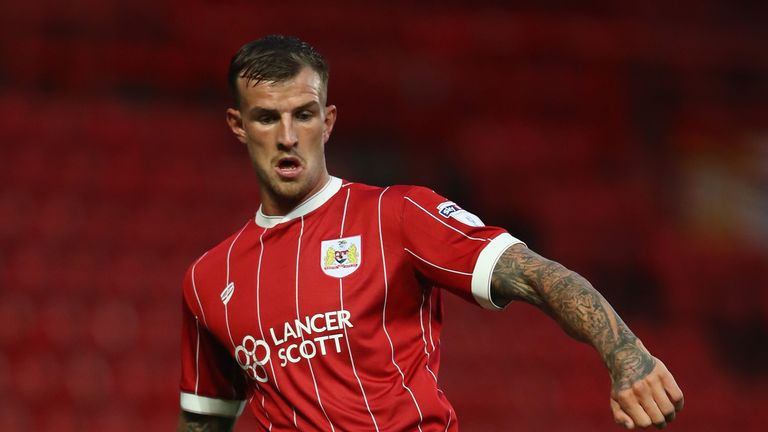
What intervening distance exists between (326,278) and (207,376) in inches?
21.8

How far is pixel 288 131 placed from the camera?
2719mm

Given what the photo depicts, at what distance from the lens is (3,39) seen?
375 inches

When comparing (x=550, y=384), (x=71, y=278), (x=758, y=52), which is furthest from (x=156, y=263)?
(x=758, y=52)

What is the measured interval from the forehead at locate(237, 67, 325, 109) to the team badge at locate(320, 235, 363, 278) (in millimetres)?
360

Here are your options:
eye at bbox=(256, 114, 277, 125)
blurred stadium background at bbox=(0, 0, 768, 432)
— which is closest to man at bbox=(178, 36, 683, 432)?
eye at bbox=(256, 114, 277, 125)

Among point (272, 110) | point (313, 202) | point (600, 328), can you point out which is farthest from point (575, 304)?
point (272, 110)

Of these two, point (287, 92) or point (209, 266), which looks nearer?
point (287, 92)

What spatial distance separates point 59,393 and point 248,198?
229 centimetres

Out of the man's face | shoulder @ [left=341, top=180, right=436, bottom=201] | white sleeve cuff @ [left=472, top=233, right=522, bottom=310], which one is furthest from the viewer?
the man's face

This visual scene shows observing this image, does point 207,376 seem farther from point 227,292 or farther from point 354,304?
point 354,304

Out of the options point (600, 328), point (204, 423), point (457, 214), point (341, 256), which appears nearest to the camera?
point (600, 328)

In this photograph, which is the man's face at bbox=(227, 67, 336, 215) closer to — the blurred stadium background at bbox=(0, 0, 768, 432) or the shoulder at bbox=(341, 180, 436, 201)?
the shoulder at bbox=(341, 180, 436, 201)

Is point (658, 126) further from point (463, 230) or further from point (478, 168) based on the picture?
point (463, 230)

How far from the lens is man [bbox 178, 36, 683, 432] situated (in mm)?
2502
